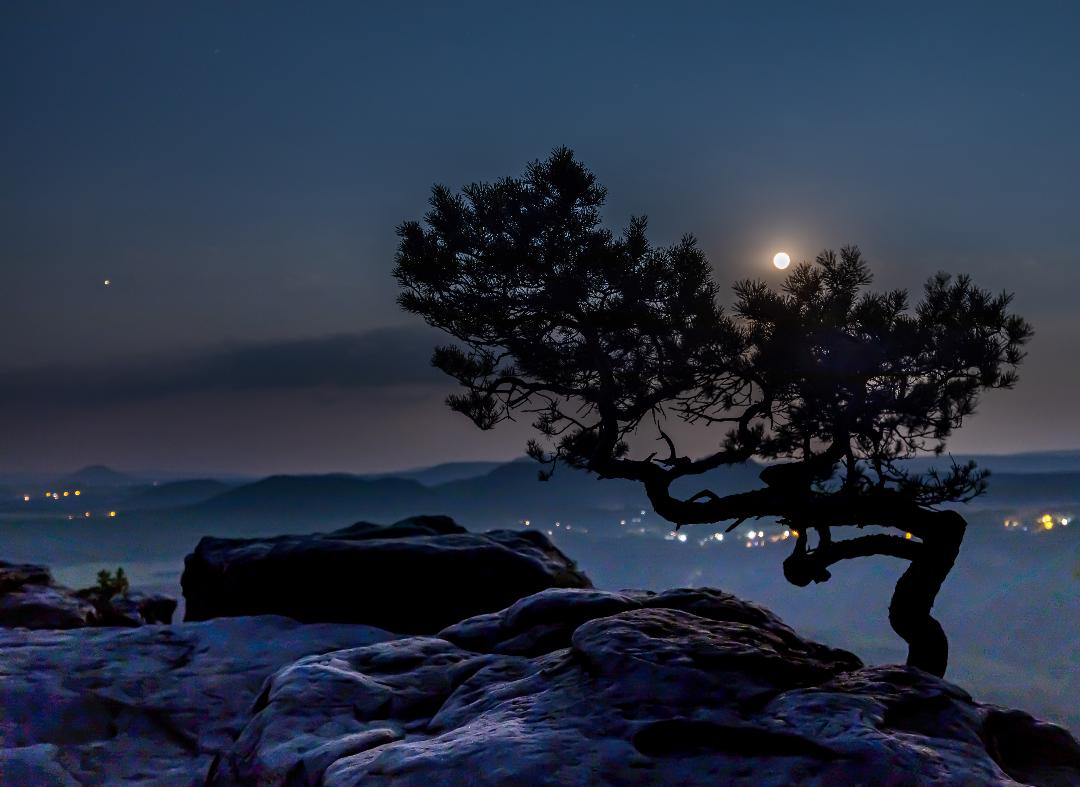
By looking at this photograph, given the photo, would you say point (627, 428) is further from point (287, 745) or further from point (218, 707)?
point (218, 707)

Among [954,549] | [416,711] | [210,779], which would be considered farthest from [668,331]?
[210,779]

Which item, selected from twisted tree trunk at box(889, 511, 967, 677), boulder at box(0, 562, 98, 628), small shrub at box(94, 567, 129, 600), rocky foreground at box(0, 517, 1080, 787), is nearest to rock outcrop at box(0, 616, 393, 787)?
rocky foreground at box(0, 517, 1080, 787)

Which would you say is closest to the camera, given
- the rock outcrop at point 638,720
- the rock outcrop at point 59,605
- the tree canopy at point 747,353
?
the rock outcrop at point 638,720

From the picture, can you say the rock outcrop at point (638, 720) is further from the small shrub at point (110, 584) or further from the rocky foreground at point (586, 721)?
the small shrub at point (110, 584)

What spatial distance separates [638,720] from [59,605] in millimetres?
23590

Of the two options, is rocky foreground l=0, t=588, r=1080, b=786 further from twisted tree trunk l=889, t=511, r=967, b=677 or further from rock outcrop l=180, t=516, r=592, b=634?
rock outcrop l=180, t=516, r=592, b=634

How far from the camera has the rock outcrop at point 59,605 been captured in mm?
22297

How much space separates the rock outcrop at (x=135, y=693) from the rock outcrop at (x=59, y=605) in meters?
9.70

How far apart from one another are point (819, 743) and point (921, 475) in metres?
6.14

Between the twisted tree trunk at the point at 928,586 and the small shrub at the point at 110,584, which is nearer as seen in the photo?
the twisted tree trunk at the point at 928,586

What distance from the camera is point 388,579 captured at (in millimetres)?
18688

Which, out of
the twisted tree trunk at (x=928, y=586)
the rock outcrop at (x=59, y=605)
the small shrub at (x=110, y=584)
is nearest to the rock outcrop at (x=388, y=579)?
the rock outcrop at (x=59, y=605)

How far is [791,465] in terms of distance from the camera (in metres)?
10.8

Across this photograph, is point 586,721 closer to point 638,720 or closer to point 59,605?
point 638,720
